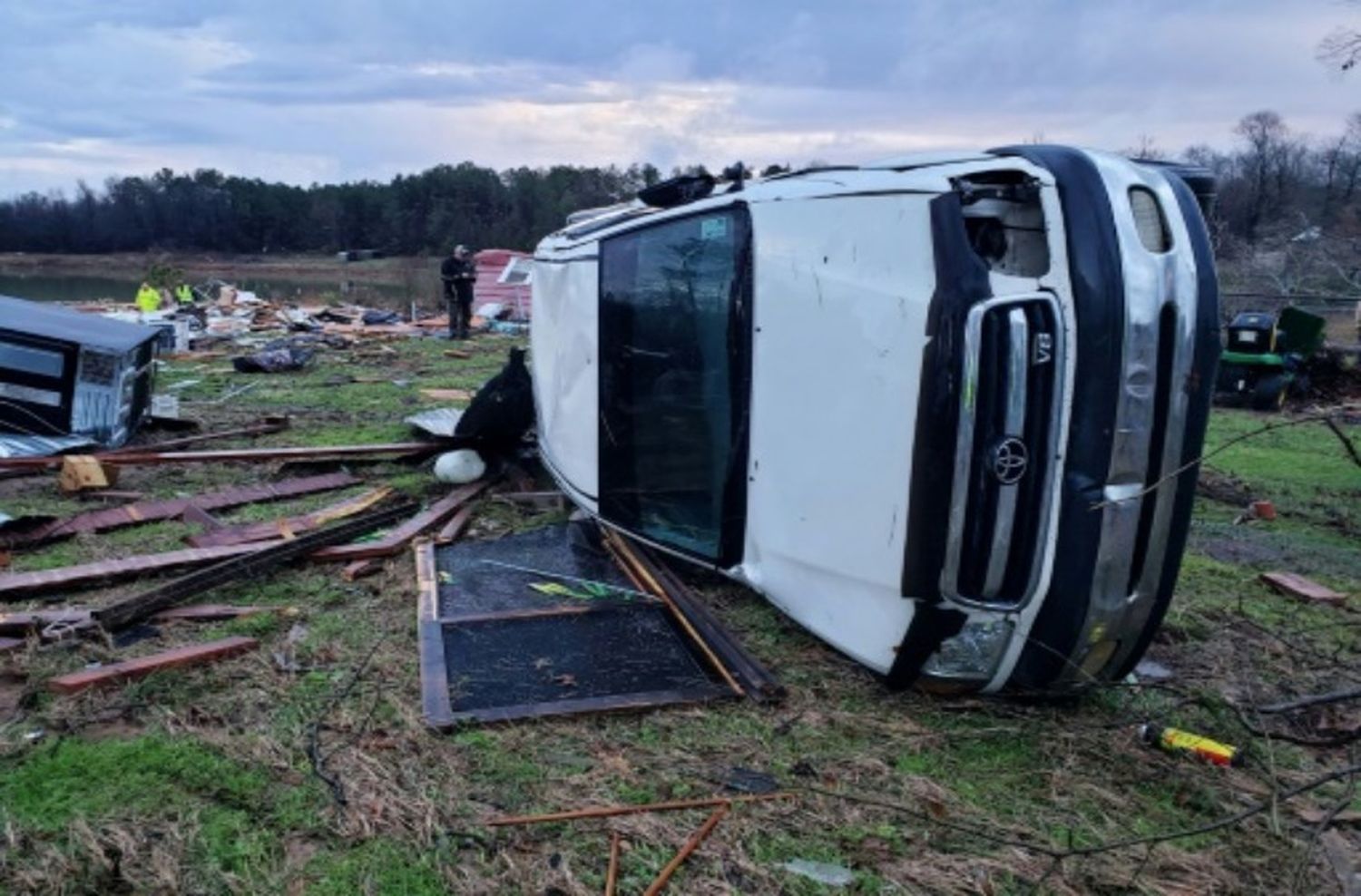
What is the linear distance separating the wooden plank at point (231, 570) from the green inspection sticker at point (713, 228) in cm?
259

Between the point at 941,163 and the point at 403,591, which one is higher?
the point at 941,163

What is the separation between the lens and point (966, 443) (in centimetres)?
285

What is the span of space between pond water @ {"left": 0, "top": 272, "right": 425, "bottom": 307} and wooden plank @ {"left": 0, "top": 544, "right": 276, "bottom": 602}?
20872mm

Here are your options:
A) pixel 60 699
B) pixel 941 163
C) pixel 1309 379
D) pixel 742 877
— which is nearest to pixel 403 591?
pixel 60 699

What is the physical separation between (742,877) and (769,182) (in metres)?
2.54

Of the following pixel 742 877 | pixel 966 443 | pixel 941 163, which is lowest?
pixel 742 877

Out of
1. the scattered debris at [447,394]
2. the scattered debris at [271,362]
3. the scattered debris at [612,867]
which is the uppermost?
the scattered debris at [271,362]

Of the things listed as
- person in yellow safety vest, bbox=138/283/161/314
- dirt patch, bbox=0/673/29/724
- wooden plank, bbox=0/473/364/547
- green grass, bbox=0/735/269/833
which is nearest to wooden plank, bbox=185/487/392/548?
wooden plank, bbox=0/473/364/547

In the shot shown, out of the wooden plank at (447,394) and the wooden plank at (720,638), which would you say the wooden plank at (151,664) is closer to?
the wooden plank at (720,638)

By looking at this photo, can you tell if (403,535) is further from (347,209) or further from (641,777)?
(347,209)

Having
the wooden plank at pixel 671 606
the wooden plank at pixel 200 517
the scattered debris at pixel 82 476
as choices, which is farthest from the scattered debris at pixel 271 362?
the wooden plank at pixel 671 606

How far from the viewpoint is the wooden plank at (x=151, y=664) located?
333cm

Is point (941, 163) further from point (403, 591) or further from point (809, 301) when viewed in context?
point (403, 591)

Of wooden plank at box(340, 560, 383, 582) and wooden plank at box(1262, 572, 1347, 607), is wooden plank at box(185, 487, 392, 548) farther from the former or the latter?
wooden plank at box(1262, 572, 1347, 607)
